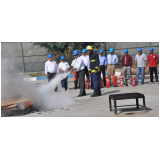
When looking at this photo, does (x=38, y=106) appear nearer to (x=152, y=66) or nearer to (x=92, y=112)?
(x=92, y=112)

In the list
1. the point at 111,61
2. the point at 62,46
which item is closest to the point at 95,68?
the point at 111,61

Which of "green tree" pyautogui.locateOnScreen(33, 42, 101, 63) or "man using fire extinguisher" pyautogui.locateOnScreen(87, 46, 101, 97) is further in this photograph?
"green tree" pyautogui.locateOnScreen(33, 42, 101, 63)

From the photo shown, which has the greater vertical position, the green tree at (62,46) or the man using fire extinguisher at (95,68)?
the green tree at (62,46)

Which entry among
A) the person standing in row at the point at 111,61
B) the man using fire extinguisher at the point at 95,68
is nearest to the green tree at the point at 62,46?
the person standing in row at the point at 111,61

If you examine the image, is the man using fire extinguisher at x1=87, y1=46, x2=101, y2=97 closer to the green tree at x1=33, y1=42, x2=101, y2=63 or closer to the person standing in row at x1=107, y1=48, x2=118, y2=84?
the person standing in row at x1=107, y1=48, x2=118, y2=84

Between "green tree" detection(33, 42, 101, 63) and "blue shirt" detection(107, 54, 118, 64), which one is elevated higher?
"green tree" detection(33, 42, 101, 63)

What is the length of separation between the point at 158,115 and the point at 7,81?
16.0 ft

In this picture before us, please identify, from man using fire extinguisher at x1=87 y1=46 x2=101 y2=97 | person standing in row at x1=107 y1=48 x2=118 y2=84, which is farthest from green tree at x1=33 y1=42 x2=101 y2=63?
man using fire extinguisher at x1=87 y1=46 x2=101 y2=97

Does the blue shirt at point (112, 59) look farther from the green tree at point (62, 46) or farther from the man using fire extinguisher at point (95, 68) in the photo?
the green tree at point (62, 46)

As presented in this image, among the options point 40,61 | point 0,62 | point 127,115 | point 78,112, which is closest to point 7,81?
point 0,62

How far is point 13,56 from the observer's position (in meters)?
7.36

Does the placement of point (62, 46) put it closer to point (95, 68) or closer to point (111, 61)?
point (111, 61)

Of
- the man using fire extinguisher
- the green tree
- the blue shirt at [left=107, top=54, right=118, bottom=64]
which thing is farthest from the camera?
the green tree

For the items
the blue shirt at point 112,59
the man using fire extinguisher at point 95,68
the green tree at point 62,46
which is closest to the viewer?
the man using fire extinguisher at point 95,68
